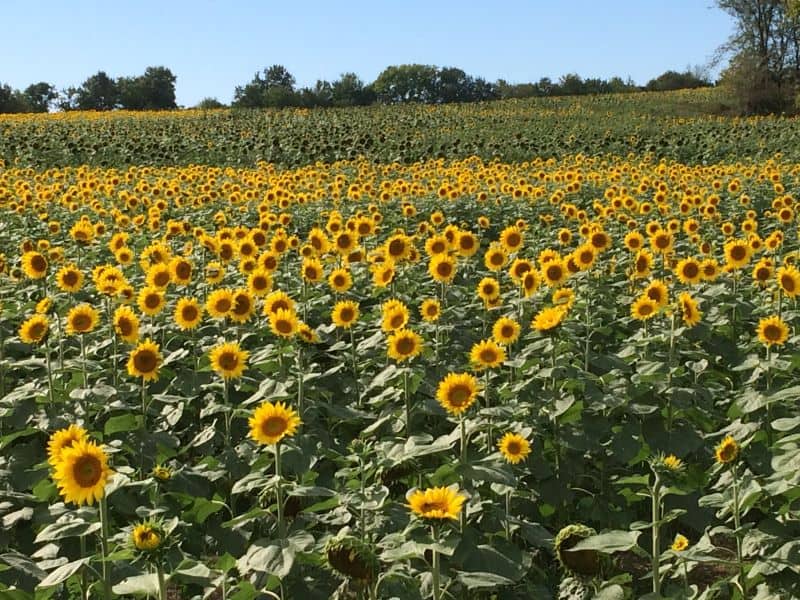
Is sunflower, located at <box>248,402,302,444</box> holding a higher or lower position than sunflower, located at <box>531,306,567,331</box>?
lower

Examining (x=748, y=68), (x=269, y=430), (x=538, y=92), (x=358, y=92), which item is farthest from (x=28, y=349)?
(x=538, y=92)

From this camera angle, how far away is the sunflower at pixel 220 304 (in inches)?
205

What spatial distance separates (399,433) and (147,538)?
7.00ft

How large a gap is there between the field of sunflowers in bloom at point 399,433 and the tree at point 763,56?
39.4m

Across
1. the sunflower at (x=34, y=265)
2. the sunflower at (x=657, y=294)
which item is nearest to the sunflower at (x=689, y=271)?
the sunflower at (x=657, y=294)

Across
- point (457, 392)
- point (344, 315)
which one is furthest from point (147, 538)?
point (344, 315)

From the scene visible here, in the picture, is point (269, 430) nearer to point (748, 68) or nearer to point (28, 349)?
point (28, 349)

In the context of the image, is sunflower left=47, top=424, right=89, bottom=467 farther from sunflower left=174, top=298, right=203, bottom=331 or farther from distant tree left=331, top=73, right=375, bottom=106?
distant tree left=331, top=73, right=375, bottom=106

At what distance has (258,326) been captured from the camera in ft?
18.4

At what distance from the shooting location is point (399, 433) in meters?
4.59

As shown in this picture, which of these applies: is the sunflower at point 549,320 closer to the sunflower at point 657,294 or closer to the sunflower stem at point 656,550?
the sunflower at point 657,294

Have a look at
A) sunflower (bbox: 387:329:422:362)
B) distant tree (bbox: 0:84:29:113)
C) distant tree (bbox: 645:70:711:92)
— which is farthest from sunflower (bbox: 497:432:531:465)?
distant tree (bbox: 645:70:711:92)

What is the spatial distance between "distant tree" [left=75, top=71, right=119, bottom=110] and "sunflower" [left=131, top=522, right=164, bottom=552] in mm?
75373

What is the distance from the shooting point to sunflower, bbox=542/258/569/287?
572cm
